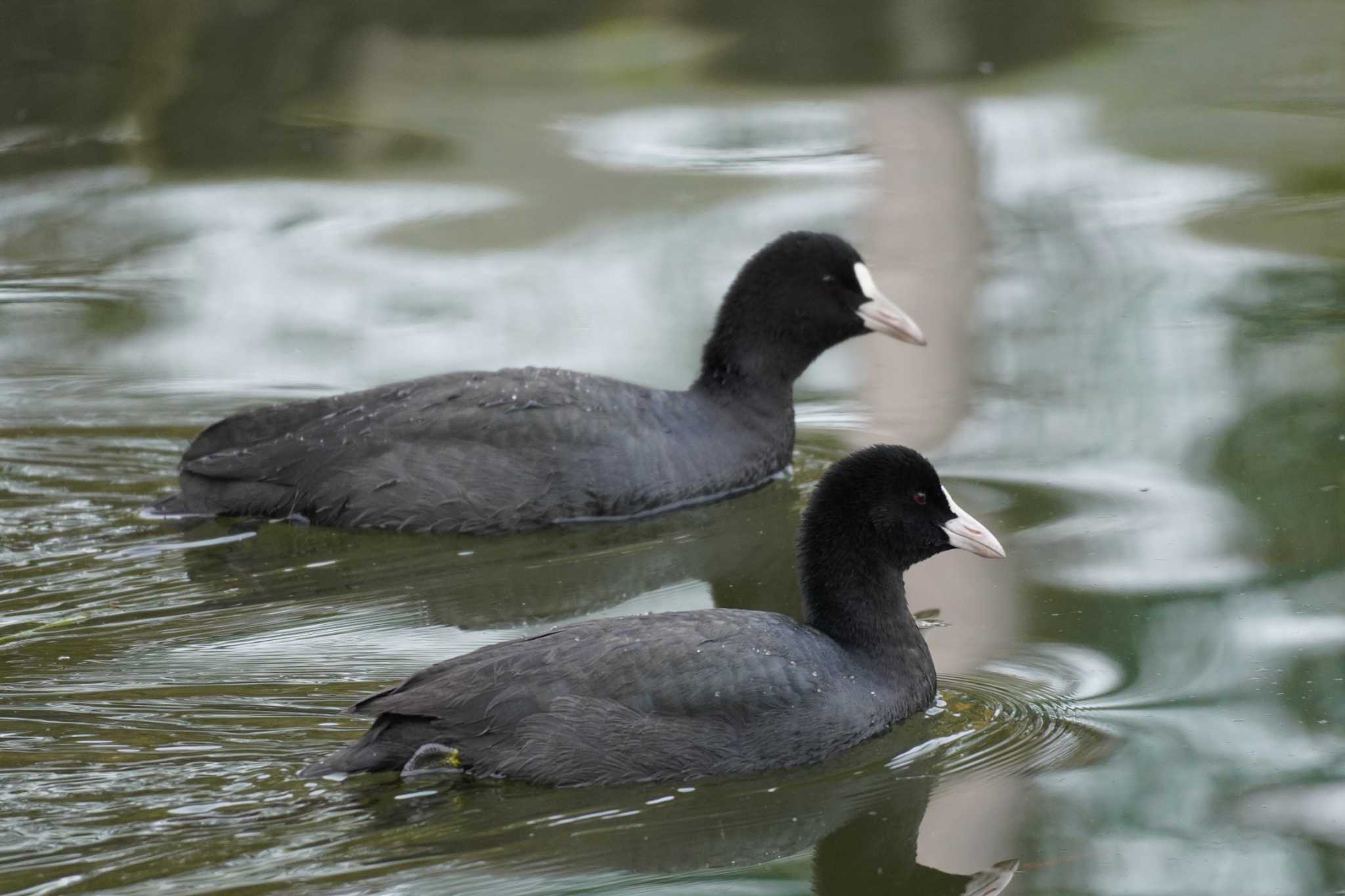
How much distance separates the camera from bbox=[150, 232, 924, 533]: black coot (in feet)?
22.2

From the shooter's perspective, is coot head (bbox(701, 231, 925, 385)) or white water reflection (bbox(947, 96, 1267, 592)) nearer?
white water reflection (bbox(947, 96, 1267, 592))

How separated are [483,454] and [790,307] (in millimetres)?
1325

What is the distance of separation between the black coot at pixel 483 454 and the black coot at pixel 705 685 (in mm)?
1813

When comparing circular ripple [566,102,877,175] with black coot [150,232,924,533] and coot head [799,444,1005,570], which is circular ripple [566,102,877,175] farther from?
coot head [799,444,1005,570]

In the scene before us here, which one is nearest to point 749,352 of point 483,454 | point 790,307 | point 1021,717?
point 790,307

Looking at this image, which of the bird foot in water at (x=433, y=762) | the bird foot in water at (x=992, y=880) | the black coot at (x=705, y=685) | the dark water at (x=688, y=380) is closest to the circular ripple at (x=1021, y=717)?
the dark water at (x=688, y=380)

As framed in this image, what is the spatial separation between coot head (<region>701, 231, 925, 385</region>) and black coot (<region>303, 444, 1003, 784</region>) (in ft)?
7.28

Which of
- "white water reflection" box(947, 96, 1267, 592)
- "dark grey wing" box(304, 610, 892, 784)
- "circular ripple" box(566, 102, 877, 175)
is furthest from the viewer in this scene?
"circular ripple" box(566, 102, 877, 175)

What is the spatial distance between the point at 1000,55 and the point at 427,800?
8.90 meters

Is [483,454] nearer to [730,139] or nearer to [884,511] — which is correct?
[884,511]

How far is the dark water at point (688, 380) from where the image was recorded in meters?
4.44

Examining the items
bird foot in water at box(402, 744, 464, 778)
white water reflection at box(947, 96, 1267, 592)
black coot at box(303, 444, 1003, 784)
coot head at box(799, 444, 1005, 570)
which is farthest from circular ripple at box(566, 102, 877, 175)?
bird foot in water at box(402, 744, 464, 778)

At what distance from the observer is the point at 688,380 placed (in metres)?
8.27

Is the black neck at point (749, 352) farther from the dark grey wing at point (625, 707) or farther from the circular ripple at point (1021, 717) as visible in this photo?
the dark grey wing at point (625, 707)
